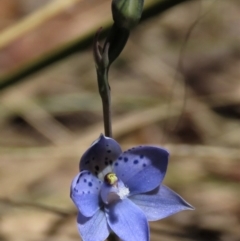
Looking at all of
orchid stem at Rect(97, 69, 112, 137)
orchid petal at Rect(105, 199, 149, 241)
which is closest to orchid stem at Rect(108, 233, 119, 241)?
orchid petal at Rect(105, 199, 149, 241)

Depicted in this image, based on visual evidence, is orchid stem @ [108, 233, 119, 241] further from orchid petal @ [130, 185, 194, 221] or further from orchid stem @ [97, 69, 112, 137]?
orchid stem @ [97, 69, 112, 137]

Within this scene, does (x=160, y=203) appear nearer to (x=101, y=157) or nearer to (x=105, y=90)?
(x=101, y=157)

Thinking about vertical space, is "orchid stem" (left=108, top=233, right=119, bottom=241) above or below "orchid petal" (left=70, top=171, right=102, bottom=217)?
below

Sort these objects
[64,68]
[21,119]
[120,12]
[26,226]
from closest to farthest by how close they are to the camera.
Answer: [120,12]
[26,226]
[21,119]
[64,68]

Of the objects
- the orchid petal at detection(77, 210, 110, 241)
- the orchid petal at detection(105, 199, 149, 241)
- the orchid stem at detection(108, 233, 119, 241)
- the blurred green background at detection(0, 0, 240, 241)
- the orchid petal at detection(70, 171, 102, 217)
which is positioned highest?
the orchid petal at detection(70, 171, 102, 217)

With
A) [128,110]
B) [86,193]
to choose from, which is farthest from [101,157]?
[128,110]

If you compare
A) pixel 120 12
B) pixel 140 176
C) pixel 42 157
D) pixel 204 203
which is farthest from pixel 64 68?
pixel 120 12

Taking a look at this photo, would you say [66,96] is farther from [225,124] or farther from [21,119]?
[225,124]
